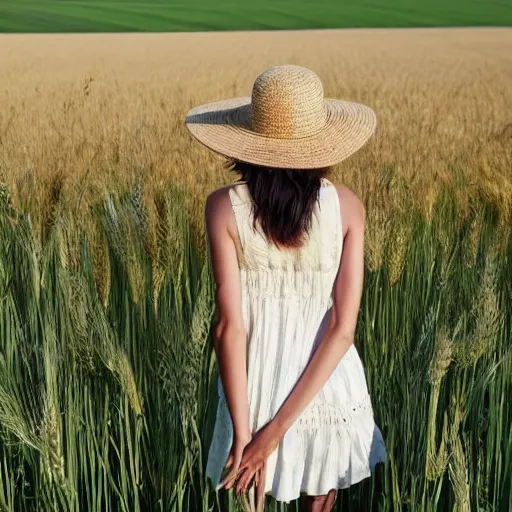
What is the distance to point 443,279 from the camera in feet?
5.98

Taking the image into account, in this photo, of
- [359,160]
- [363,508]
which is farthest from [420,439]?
[359,160]

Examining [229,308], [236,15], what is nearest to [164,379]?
[229,308]

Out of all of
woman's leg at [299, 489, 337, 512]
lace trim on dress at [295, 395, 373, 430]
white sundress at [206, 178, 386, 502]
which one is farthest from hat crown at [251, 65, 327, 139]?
woman's leg at [299, 489, 337, 512]

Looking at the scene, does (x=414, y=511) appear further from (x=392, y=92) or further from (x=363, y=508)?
(x=392, y=92)

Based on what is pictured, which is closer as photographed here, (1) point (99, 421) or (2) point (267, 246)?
(2) point (267, 246)

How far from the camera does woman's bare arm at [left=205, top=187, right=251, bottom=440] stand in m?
1.41

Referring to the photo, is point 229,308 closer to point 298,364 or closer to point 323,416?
point 298,364

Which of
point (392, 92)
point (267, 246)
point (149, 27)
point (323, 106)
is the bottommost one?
point (149, 27)

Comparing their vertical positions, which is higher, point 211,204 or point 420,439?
point 211,204

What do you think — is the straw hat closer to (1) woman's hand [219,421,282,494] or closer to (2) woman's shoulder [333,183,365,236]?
(2) woman's shoulder [333,183,365,236]

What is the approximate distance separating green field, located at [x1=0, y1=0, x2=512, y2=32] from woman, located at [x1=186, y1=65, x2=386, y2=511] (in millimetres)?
27166

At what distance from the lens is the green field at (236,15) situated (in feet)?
94.4

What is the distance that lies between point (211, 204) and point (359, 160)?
2059mm

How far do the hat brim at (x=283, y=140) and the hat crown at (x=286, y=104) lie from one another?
0.05 ft
